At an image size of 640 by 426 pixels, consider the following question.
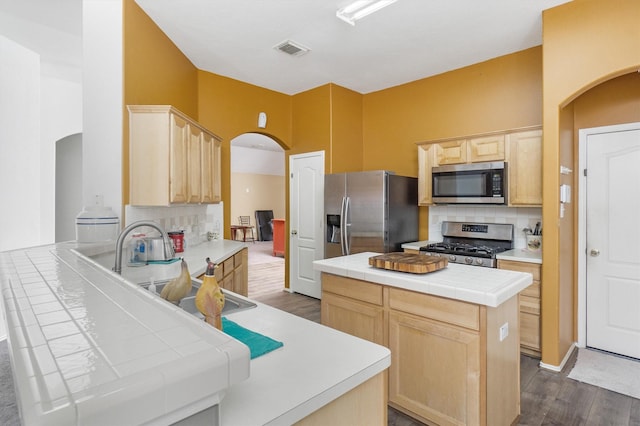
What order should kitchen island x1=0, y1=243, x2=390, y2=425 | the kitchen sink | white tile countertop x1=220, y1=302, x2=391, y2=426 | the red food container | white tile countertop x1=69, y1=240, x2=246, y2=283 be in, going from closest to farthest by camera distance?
1. kitchen island x1=0, y1=243, x2=390, y2=425
2. white tile countertop x1=220, y1=302, x2=391, y2=426
3. the kitchen sink
4. white tile countertop x1=69, y1=240, x2=246, y2=283
5. the red food container

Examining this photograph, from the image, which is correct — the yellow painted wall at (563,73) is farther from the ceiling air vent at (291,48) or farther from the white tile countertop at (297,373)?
the white tile countertop at (297,373)

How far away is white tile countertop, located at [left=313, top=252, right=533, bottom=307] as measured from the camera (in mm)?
1792

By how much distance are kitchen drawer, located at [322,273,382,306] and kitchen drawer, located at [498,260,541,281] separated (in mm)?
1592

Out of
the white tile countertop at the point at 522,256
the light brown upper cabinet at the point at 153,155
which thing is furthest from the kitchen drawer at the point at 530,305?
the light brown upper cabinet at the point at 153,155

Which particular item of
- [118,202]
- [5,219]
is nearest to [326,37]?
[118,202]

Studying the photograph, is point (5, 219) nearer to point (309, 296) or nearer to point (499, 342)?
point (309, 296)

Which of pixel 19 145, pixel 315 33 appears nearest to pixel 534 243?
pixel 315 33

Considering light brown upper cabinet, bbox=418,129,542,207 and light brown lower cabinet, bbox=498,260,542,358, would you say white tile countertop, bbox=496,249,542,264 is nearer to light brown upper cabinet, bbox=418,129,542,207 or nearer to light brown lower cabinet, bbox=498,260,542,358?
light brown lower cabinet, bbox=498,260,542,358

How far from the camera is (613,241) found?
10.5 feet

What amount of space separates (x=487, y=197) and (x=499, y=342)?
1983mm

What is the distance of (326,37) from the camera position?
138 inches

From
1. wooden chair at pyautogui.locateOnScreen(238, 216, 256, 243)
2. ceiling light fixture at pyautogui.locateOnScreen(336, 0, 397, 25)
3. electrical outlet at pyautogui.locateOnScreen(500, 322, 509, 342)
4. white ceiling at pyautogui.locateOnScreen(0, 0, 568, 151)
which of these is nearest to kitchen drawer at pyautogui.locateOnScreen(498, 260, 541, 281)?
electrical outlet at pyautogui.locateOnScreen(500, 322, 509, 342)

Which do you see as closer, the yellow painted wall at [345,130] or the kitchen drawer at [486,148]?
the kitchen drawer at [486,148]

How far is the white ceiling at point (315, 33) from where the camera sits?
2991 millimetres
